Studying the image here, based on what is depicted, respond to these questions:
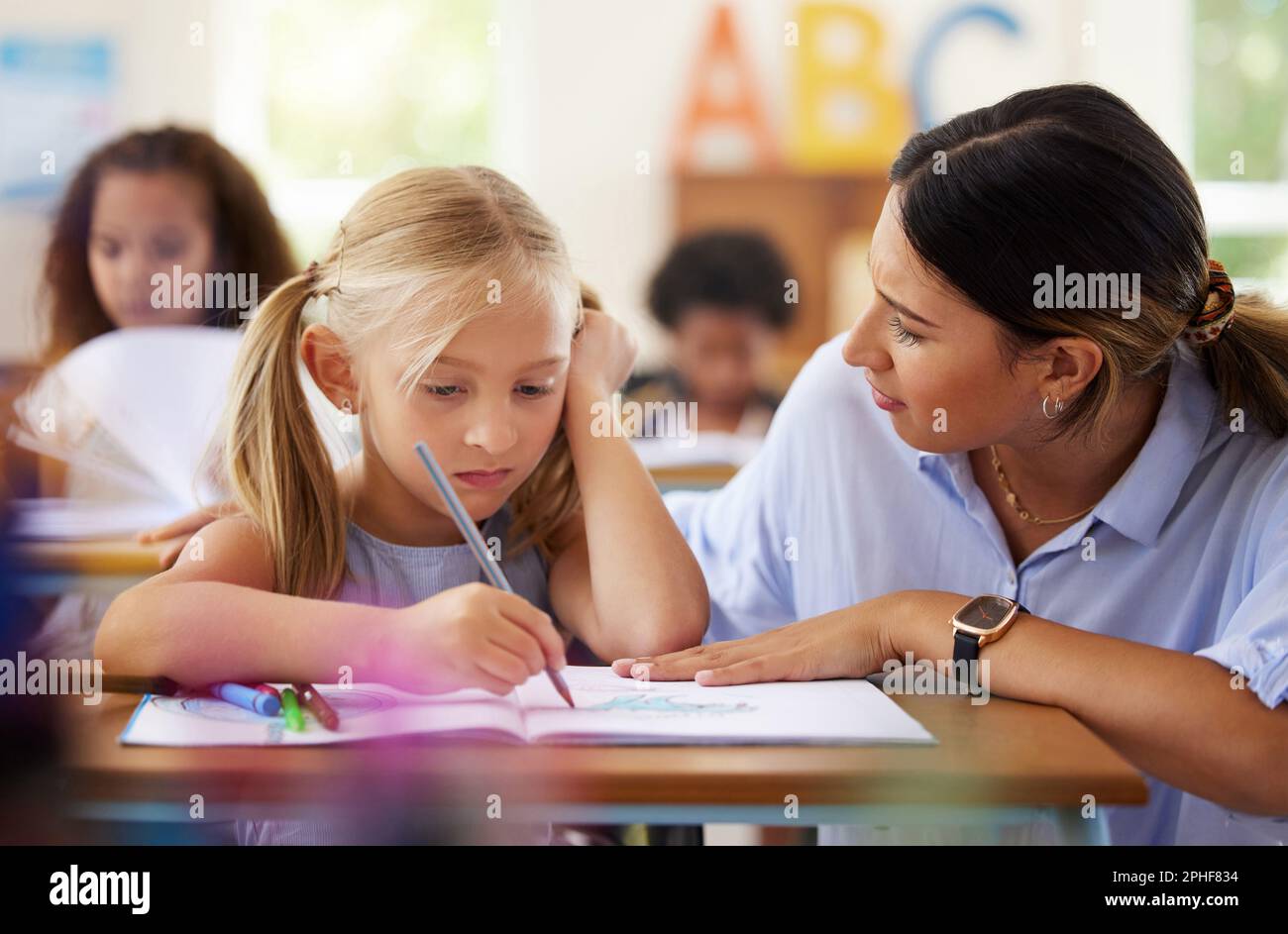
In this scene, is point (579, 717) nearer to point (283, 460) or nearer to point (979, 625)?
point (979, 625)

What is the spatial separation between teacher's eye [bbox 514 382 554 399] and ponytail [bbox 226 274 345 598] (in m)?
0.20

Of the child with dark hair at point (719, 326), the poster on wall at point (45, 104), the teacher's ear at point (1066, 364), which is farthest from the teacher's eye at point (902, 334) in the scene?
the poster on wall at point (45, 104)

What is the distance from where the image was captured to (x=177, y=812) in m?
0.77

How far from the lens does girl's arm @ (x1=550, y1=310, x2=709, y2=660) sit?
116cm

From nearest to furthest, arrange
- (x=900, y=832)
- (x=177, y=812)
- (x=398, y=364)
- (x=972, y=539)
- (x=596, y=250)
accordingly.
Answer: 1. (x=177, y=812)
2. (x=900, y=832)
3. (x=398, y=364)
4. (x=972, y=539)
5. (x=596, y=250)

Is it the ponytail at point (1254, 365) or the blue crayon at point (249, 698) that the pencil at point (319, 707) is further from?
the ponytail at point (1254, 365)

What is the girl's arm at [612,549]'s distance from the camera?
116 centimetres

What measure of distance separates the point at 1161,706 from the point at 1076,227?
0.41m

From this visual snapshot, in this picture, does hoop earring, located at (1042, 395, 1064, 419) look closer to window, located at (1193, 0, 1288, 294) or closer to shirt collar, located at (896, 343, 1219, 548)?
shirt collar, located at (896, 343, 1219, 548)

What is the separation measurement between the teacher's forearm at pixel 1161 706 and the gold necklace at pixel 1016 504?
0.30 metres

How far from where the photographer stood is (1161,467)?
3.82ft

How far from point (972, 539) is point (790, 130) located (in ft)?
15.9
